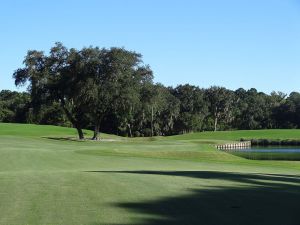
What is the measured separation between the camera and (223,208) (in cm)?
970

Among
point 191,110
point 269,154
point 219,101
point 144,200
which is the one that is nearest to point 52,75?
point 269,154

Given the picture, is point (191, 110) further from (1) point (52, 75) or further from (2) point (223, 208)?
(2) point (223, 208)

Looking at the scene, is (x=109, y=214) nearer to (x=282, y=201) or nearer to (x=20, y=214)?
(x=20, y=214)

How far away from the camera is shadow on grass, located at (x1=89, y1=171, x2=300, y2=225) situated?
8739 mm

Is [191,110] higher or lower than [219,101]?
lower

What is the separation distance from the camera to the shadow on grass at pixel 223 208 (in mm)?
8739

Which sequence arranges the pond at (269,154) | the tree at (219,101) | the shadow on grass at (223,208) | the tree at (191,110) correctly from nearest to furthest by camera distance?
the shadow on grass at (223,208)
the pond at (269,154)
the tree at (191,110)
the tree at (219,101)

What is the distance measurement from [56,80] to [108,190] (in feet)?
170

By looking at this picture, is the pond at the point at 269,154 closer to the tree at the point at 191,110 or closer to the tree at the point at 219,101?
the tree at the point at 191,110

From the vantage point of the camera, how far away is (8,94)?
149 m

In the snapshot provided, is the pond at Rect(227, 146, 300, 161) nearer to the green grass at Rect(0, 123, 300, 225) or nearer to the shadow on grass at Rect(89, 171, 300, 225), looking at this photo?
the green grass at Rect(0, 123, 300, 225)

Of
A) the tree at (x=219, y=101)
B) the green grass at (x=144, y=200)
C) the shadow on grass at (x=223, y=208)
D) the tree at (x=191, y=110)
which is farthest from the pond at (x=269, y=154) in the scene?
the tree at (x=219, y=101)

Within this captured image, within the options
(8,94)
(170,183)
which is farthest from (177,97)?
(170,183)

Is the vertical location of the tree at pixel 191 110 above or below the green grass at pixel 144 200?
above
